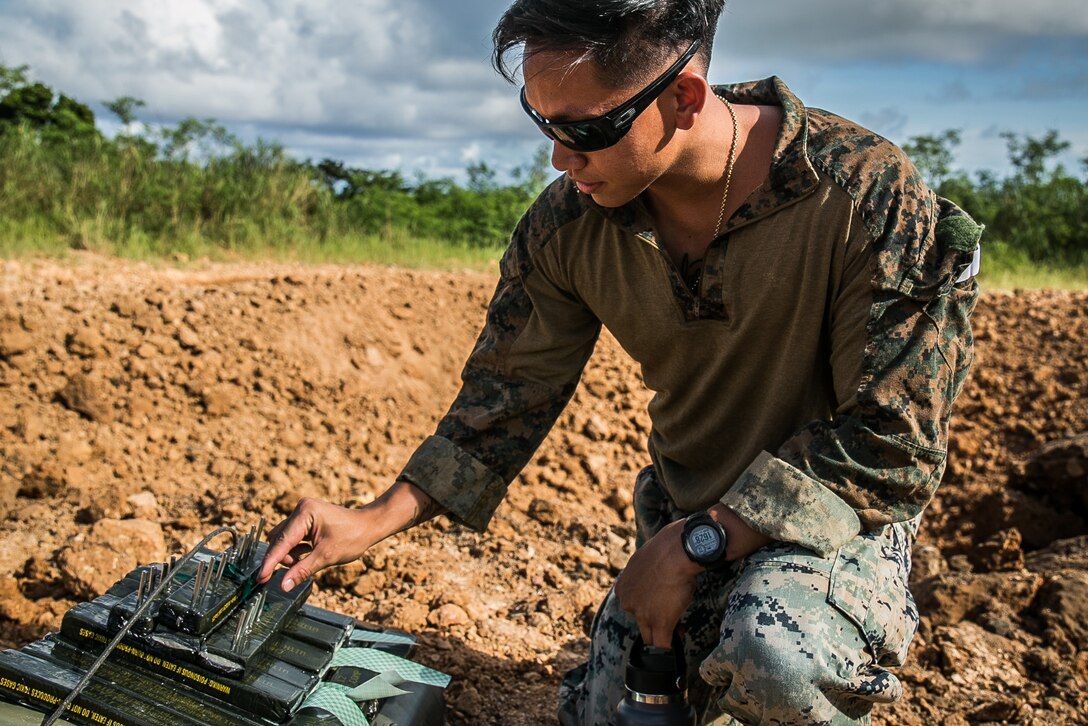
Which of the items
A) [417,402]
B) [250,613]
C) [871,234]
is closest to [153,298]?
[417,402]

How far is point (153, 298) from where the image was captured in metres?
4.77

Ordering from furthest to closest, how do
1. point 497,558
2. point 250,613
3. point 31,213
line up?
point 31,213 < point 497,558 < point 250,613

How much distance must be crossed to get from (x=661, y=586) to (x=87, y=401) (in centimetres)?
318

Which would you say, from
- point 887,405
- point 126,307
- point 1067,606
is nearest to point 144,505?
point 126,307

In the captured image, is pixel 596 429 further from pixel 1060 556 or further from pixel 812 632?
pixel 812 632

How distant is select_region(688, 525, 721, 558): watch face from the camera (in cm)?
186

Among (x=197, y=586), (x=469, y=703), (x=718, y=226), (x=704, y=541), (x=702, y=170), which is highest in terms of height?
(x=702, y=170)

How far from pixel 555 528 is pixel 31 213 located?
4441mm

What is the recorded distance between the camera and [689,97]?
1985mm

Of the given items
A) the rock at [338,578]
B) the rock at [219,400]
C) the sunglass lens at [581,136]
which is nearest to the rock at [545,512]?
the rock at [338,578]

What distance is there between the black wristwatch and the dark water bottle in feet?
0.65

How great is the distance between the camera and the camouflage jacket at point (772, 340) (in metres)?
1.89

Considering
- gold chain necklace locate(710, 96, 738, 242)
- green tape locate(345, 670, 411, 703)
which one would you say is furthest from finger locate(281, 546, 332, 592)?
gold chain necklace locate(710, 96, 738, 242)

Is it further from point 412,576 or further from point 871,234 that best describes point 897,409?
point 412,576
